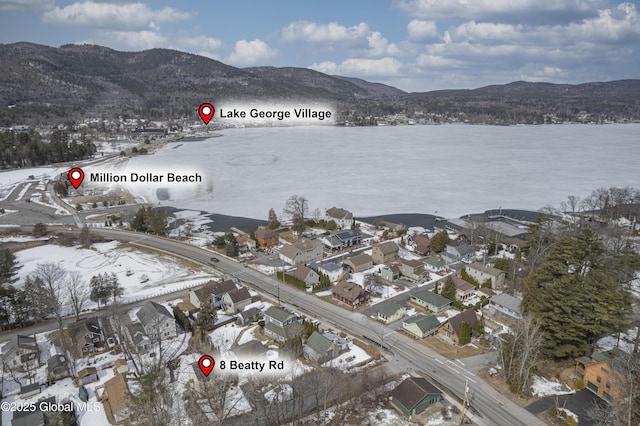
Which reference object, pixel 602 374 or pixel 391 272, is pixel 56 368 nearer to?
pixel 391 272

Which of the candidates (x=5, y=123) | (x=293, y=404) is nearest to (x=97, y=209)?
(x=293, y=404)

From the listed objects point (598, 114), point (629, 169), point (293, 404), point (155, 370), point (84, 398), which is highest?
point (598, 114)

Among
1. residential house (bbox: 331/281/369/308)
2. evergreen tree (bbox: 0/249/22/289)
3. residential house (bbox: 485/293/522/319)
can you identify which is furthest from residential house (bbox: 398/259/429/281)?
evergreen tree (bbox: 0/249/22/289)

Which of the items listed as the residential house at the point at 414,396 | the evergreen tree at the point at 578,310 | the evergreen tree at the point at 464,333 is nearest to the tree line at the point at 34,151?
the residential house at the point at 414,396

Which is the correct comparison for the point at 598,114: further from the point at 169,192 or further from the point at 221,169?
the point at 169,192

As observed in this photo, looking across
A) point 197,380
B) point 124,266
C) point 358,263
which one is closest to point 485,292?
point 358,263

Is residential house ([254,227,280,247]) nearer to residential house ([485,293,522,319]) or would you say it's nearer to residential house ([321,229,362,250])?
residential house ([321,229,362,250])

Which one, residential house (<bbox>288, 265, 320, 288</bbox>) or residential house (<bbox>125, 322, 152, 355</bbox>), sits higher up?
residential house (<bbox>288, 265, 320, 288</bbox>)
